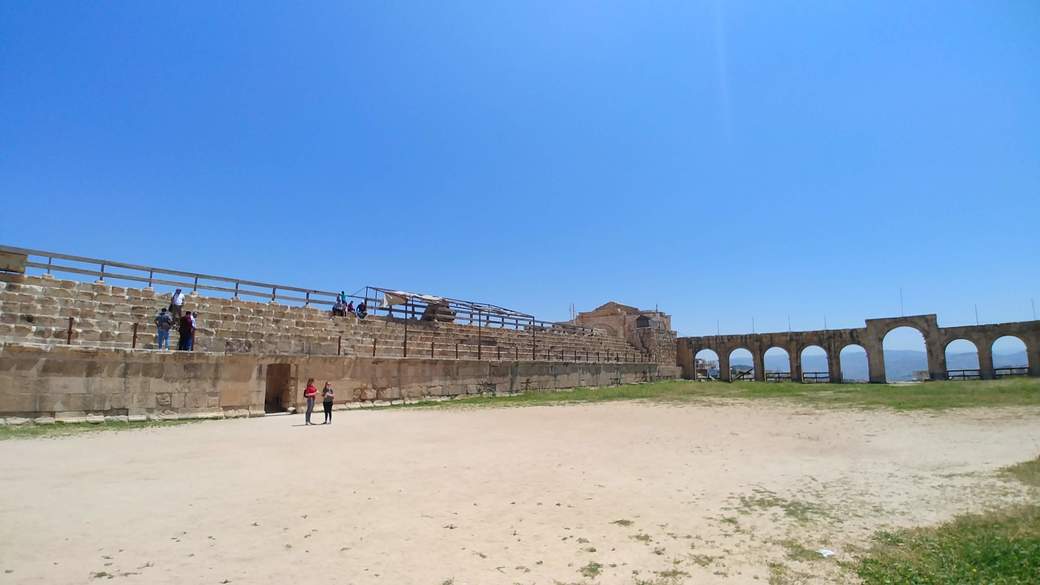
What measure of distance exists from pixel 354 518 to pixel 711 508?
4.23m

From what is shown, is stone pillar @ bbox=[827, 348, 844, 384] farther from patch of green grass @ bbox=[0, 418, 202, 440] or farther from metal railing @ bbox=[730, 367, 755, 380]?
patch of green grass @ bbox=[0, 418, 202, 440]

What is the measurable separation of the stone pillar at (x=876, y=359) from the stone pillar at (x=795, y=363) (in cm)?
495

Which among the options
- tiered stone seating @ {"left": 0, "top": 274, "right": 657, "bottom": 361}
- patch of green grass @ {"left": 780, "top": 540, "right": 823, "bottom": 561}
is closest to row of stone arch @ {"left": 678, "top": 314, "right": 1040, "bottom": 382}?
tiered stone seating @ {"left": 0, "top": 274, "right": 657, "bottom": 361}

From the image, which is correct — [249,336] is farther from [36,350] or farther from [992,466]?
[992,466]

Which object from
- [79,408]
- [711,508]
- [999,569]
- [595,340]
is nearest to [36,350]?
[79,408]

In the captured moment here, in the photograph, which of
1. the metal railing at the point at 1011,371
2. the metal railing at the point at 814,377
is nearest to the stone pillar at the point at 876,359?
the metal railing at the point at 814,377

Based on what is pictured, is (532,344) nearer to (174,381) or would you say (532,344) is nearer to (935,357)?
(174,381)

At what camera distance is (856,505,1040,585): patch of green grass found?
4352mm

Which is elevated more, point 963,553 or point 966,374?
point 966,374

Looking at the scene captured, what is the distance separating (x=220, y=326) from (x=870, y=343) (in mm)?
42491

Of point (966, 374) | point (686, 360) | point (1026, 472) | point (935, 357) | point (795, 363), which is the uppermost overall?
point (935, 357)

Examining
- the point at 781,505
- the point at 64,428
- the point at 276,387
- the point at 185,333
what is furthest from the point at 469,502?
the point at 276,387

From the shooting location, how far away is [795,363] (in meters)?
43.7

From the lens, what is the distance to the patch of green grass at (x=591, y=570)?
4617mm
